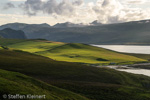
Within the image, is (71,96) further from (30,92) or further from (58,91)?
(30,92)

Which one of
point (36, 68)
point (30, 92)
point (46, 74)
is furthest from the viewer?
point (36, 68)

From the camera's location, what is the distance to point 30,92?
4341cm

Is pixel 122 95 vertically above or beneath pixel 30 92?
beneath

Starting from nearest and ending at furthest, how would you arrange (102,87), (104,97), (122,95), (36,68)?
Answer: (104,97) < (122,95) < (102,87) < (36,68)

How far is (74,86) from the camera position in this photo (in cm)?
6994

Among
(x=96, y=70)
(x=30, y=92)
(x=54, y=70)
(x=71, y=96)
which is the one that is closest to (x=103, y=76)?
(x=96, y=70)

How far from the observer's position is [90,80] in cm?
8619

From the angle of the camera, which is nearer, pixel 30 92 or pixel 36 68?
pixel 30 92

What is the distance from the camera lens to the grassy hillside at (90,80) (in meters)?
66.6

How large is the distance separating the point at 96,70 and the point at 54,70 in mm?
20980

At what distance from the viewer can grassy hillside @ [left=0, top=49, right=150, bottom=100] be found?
66.6 m

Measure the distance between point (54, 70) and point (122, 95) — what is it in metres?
35.8

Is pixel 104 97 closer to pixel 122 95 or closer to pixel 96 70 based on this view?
pixel 122 95

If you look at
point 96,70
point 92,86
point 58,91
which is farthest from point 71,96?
point 96,70
